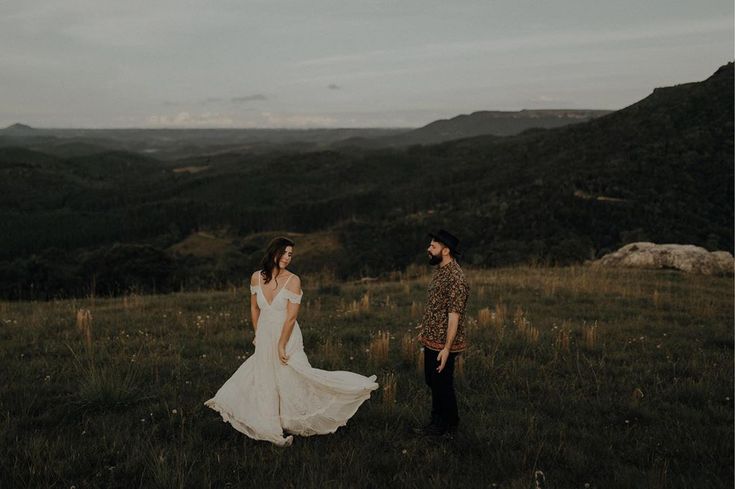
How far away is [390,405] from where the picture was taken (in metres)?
5.06

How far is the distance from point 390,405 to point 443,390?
0.74 meters

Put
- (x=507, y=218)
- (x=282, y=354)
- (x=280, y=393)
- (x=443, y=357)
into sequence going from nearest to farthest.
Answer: (x=443, y=357) < (x=282, y=354) < (x=280, y=393) < (x=507, y=218)

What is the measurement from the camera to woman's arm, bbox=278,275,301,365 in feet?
14.4

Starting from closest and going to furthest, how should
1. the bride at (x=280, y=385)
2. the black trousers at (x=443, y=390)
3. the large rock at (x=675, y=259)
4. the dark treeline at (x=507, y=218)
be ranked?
the bride at (x=280, y=385)
the black trousers at (x=443, y=390)
the large rock at (x=675, y=259)
the dark treeline at (x=507, y=218)

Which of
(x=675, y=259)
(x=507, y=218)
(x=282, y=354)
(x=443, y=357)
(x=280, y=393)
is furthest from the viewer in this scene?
(x=507, y=218)

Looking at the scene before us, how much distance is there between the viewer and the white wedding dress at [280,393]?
14.6 feet

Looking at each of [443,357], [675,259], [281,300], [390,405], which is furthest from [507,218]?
[281,300]

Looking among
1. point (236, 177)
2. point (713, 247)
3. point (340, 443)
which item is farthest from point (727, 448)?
point (236, 177)

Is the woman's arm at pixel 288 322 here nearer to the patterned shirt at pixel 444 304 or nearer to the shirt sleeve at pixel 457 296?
the patterned shirt at pixel 444 304

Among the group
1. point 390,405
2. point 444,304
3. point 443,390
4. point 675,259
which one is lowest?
point 675,259

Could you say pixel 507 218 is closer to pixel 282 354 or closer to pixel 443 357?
pixel 443 357

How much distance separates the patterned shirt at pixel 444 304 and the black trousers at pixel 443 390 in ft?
0.43

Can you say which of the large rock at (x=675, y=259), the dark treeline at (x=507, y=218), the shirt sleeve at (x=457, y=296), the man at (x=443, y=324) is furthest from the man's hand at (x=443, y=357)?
the large rock at (x=675, y=259)

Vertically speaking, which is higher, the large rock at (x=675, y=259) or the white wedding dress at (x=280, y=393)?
the white wedding dress at (x=280, y=393)
